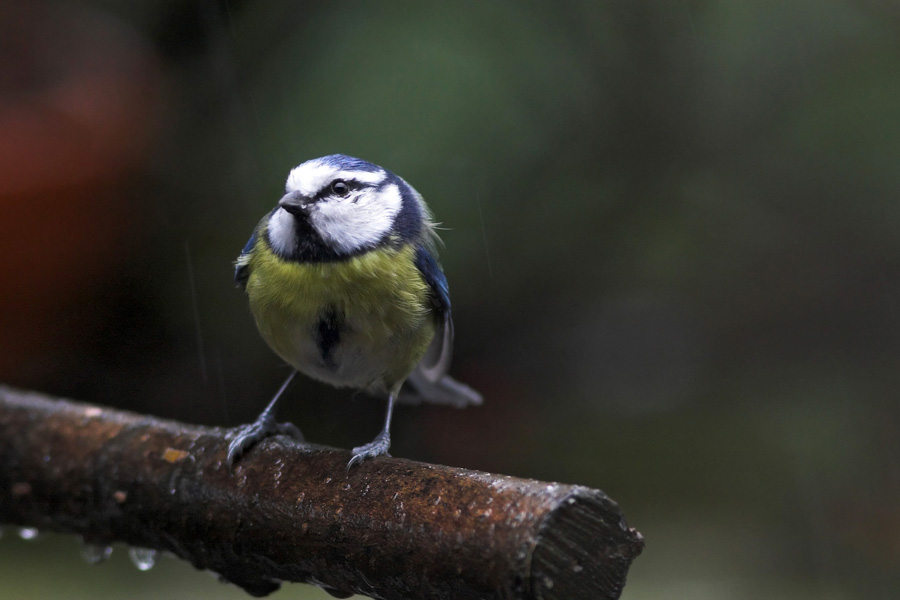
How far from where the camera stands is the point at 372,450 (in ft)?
2.49

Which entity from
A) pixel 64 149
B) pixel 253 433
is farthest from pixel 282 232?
pixel 64 149

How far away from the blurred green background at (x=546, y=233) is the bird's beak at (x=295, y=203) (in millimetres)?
513

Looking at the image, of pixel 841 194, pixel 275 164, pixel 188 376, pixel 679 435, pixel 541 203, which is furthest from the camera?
pixel 679 435

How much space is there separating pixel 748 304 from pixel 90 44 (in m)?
1.37

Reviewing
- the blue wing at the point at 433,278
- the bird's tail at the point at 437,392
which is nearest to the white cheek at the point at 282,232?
the blue wing at the point at 433,278

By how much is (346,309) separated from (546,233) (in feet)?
2.58

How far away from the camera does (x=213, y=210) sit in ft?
4.95

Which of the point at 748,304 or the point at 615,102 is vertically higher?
the point at 615,102

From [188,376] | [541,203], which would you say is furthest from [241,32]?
[188,376]

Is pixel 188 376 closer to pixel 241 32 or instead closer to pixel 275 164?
pixel 275 164

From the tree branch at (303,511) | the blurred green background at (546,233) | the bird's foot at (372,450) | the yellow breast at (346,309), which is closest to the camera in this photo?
the tree branch at (303,511)

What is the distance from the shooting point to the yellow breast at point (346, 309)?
811mm

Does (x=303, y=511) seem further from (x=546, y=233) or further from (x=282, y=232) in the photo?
(x=546, y=233)

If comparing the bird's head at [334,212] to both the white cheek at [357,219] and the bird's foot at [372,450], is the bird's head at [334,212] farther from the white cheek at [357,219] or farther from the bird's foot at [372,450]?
the bird's foot at [372,450]
